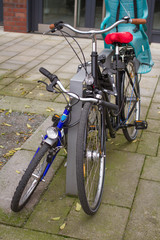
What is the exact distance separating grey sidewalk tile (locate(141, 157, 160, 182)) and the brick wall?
Result: 7086 millimetres

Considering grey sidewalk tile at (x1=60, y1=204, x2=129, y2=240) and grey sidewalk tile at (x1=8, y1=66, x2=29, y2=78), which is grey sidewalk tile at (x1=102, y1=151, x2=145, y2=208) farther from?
grey sidewalk tile at (x1=8, y1=66, x2=29, y2=78)

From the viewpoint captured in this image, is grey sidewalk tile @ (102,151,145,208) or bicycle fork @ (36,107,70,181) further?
grey sidewalk tile @ (102,151,145,208)

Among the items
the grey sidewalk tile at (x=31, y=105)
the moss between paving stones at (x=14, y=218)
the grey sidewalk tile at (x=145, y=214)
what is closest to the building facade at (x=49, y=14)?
the grey sidewalk tile at (x=31, y=105)

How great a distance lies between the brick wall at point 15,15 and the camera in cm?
991

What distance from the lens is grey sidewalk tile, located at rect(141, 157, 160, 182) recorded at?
3.66 meters

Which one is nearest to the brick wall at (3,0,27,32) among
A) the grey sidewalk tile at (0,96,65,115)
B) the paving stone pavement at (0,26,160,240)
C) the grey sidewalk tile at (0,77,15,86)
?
the grey sidewalk tile at (0,77,15,86)

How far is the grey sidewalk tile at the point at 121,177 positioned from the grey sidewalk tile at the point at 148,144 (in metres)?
0.13

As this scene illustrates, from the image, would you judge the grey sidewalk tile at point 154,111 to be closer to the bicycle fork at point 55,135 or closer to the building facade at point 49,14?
the bicycle fork at point 55,135

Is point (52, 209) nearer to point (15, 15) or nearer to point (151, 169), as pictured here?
point (151, 169)

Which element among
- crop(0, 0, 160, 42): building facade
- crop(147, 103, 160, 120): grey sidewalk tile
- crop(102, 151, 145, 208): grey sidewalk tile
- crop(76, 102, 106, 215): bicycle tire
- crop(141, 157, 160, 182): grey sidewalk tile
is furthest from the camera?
crop(0, 0, 160, 42): building facade

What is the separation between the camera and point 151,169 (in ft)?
12.5

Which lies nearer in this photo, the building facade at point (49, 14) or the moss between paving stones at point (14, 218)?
the moss between paving stones at point (14, 218)

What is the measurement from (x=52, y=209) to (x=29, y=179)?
36cm

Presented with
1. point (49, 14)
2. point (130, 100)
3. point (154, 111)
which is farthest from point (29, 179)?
point (49, 14)
